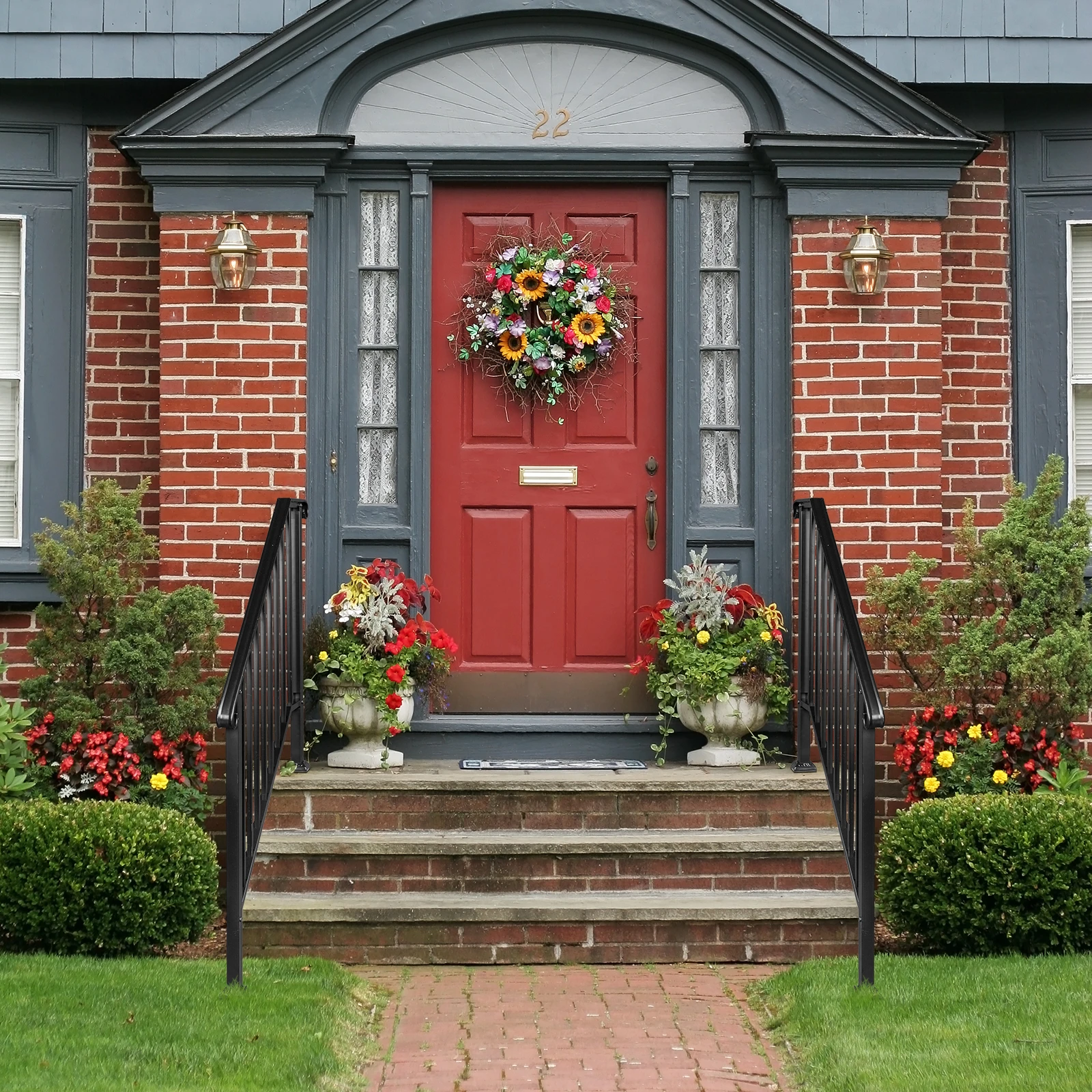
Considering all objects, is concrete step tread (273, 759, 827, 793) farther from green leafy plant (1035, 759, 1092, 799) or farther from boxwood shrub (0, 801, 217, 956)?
green leafy plant (1035, 759, 1092, 799)

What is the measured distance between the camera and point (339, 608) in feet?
20.9

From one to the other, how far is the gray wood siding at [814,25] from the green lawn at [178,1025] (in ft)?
12.4

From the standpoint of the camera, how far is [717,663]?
6.16 meters

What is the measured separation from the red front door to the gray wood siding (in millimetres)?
1120

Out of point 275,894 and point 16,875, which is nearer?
point 16,875

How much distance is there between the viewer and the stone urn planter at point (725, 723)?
6246 mm

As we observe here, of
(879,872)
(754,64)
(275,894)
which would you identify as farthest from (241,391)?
(879,872)

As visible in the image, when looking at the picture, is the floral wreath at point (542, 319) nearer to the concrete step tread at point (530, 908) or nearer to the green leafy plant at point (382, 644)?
the green leafy plant at point (382, 644)

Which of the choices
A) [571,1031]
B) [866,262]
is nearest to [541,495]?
[866,262]

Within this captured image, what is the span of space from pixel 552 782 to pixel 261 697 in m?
→ 1.16

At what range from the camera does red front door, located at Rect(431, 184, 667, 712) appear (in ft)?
22.2

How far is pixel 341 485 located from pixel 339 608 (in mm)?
597

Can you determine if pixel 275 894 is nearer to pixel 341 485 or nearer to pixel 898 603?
pixel 341 485

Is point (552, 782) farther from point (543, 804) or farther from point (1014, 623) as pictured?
point (1014, 623)
